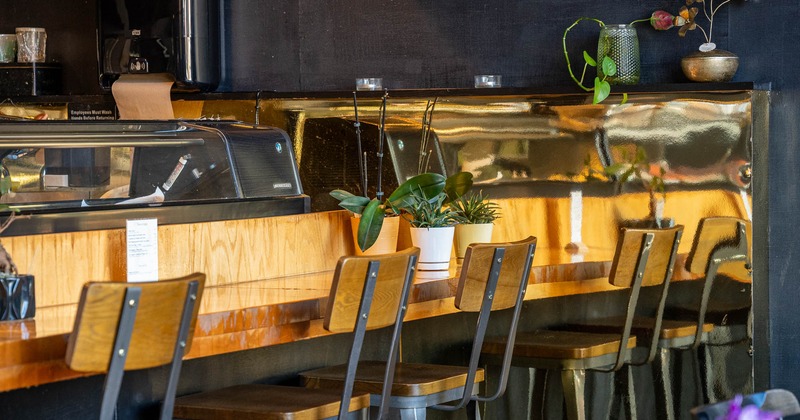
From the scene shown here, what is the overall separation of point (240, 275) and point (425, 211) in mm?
623

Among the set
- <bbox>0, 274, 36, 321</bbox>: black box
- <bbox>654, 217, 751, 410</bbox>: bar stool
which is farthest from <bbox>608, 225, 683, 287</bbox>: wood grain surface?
<bbox>0, 274, 36, 321</bbox>: black box

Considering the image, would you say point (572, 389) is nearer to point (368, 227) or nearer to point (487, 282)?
point (487, 282)

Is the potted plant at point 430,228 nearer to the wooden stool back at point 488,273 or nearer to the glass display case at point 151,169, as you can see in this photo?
the wooden stool back at point 488,273

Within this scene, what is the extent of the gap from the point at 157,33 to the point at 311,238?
7.12ft

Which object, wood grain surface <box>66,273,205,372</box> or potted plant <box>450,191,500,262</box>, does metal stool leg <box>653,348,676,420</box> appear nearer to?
potted plant <box>450,191,500,262</box>

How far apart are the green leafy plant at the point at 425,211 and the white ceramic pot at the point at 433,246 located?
0.10 ft

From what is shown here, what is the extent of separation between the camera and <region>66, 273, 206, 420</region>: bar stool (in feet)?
6.77

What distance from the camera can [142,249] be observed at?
2938 mm

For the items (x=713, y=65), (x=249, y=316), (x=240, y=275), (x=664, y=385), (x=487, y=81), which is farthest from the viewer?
(x=487, y=81)

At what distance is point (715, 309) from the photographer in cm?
388

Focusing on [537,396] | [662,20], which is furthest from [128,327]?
[662,20]

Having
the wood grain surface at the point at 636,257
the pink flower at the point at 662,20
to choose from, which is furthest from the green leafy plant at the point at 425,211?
the pink flower at the point at 662,20

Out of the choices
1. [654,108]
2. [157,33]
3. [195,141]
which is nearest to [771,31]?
[654,108]

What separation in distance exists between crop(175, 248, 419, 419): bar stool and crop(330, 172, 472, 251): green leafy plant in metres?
0.66
